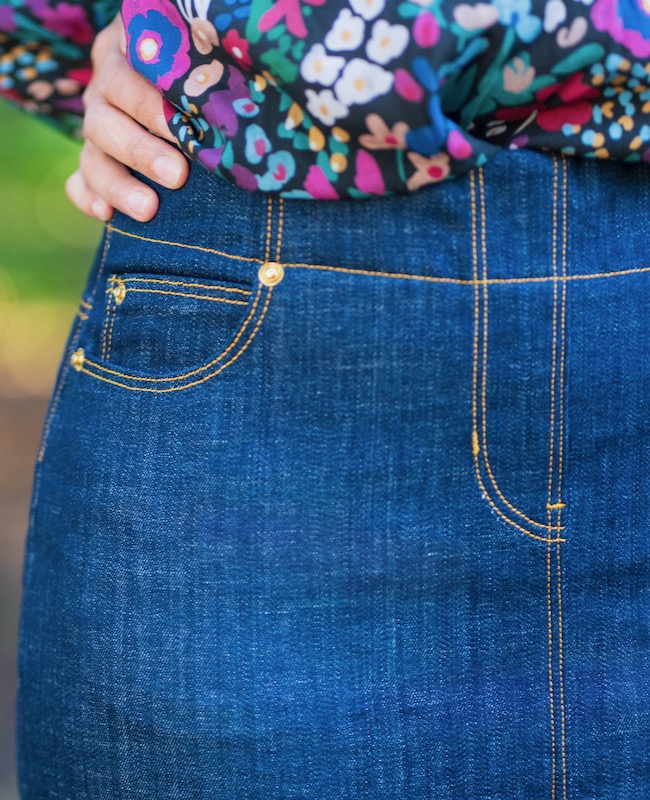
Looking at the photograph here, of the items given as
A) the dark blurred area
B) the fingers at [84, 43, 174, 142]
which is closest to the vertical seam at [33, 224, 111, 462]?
the fingers at [84, 43, 174, 142]

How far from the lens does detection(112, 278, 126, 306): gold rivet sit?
93 centimetres

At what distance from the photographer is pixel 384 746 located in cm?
89

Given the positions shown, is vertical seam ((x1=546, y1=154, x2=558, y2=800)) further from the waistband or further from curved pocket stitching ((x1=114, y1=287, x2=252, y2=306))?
curved pocket stitching ((x1=114, y1=287, x2=252, y2=306))

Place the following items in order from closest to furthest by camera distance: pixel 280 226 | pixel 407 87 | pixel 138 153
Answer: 1. pixel 407 87
2. pixel 280 226
3. pixel 138 153

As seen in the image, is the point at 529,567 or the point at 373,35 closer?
the point at 373,35

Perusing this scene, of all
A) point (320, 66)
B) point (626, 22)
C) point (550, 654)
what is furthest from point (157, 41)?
point (550, 654)

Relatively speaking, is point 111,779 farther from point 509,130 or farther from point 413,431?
point 509,130

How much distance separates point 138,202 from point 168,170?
51 mm

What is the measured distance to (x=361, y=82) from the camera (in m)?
0.76

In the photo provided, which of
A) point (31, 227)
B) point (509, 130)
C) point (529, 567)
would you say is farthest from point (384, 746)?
point (31, 227)

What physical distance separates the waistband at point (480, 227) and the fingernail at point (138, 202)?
0.12 metres

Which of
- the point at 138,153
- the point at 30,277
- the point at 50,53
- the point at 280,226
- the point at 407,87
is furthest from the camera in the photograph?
the point at 30,277

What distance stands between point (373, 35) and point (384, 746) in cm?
62

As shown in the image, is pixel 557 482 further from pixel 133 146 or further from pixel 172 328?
pixel 133 146
